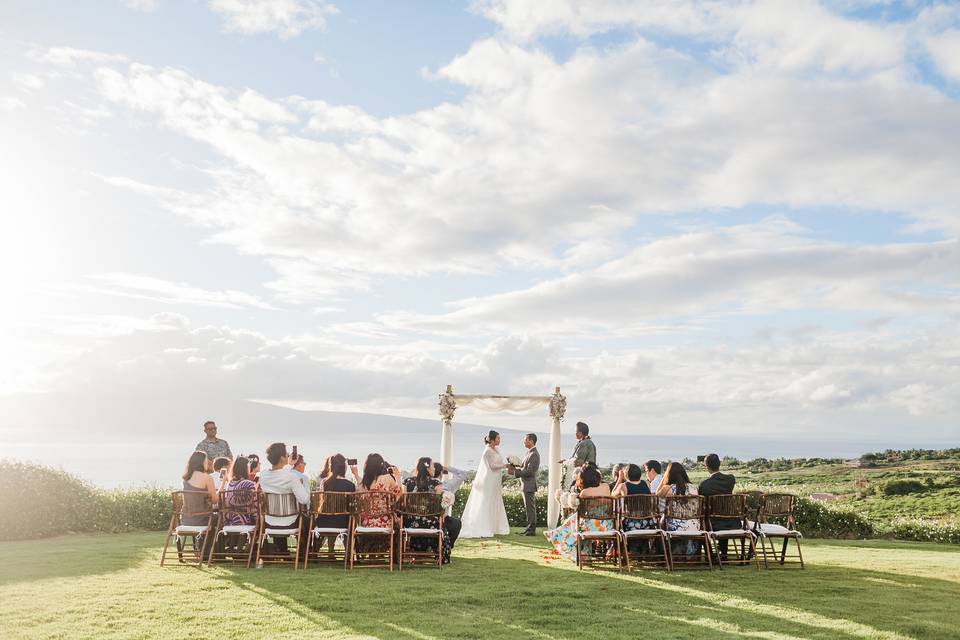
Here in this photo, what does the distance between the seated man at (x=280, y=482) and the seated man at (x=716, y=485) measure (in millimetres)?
5400

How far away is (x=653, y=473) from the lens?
38.6 ft

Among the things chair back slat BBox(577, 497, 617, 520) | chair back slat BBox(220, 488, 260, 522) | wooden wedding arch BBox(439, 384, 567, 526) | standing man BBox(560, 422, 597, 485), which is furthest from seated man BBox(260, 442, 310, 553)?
wooden wedding arch BBox(439, 384, 567, 526)

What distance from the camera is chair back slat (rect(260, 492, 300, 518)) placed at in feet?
34.0

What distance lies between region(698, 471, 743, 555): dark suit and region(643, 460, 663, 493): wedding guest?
73 cm

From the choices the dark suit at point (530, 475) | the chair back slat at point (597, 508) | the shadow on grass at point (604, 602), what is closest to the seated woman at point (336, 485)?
the shadow on grass at point (604, 602)

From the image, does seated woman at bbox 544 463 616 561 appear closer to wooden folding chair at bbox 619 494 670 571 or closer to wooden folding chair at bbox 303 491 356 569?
wooden folding chair at bbox 619 494 670 571

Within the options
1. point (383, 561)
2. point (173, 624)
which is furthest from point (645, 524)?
point (173, 624)

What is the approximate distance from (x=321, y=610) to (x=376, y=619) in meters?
0.69

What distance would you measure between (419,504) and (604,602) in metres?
3.10

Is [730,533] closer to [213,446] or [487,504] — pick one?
[487,504]

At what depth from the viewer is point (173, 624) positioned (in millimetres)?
7309

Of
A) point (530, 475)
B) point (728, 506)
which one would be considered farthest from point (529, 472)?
point (728, 506)

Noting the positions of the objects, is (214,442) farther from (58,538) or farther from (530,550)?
(530,550)

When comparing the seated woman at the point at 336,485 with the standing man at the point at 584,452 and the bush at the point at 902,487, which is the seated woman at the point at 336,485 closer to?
the standing man at the point at 584,452
